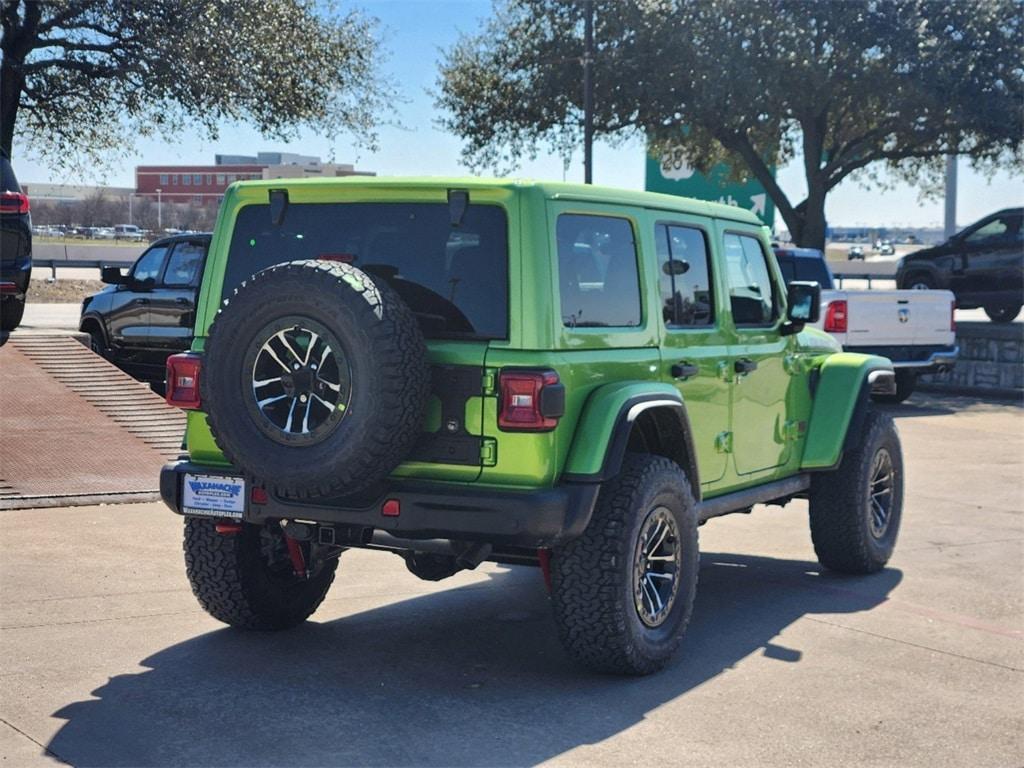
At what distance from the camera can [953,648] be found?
646cm

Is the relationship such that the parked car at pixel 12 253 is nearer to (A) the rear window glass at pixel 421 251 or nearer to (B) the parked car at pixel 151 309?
(B) the parked car at pixel 151 309

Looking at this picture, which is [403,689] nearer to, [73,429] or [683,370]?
[683,370]

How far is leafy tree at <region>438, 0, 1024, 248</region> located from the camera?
2659 centimetres

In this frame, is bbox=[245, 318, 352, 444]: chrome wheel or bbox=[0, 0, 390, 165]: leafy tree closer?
bbox=[245, 318, 352, 444]: chrome wheel

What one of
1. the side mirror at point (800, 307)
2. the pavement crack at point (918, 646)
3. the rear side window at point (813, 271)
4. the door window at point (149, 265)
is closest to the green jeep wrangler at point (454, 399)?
the pavement crack at point (918, 646)

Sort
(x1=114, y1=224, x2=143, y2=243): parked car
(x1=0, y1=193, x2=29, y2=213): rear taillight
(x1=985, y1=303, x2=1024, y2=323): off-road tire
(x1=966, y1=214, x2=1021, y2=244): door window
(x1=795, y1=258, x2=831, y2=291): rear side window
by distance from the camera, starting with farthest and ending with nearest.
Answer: (x1=114, y1=224, x2=143, y2=243): parked car
(x1=985, y1=303, x2=1024, y2=323): off-road tire
(x1=966, y1=214, x2=1021, y2=244): door window
(x1=795, y1=258, x2=831, y2=291): rear side window
(x1=0, y1=193, x2=29, y2=213): rear taillight

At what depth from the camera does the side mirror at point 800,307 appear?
24.7 feet

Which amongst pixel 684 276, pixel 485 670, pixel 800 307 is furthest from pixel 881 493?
pixel 485 670

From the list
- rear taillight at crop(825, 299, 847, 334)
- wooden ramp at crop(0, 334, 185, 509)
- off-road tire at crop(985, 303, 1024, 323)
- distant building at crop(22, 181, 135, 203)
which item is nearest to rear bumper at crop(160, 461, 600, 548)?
wooden ramp at crop(0, 334, 185, 509)

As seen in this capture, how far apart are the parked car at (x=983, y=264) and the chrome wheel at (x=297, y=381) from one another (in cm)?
2063

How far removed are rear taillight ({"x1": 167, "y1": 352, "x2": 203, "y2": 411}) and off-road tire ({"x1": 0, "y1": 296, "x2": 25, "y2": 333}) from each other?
9.03 meters

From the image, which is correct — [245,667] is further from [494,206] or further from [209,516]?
[494,206]

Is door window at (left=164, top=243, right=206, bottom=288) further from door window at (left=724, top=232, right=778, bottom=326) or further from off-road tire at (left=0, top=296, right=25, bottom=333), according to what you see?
door window at (left=724, top=232, right=778, bottom=326)

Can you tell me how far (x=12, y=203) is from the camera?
14328mm
